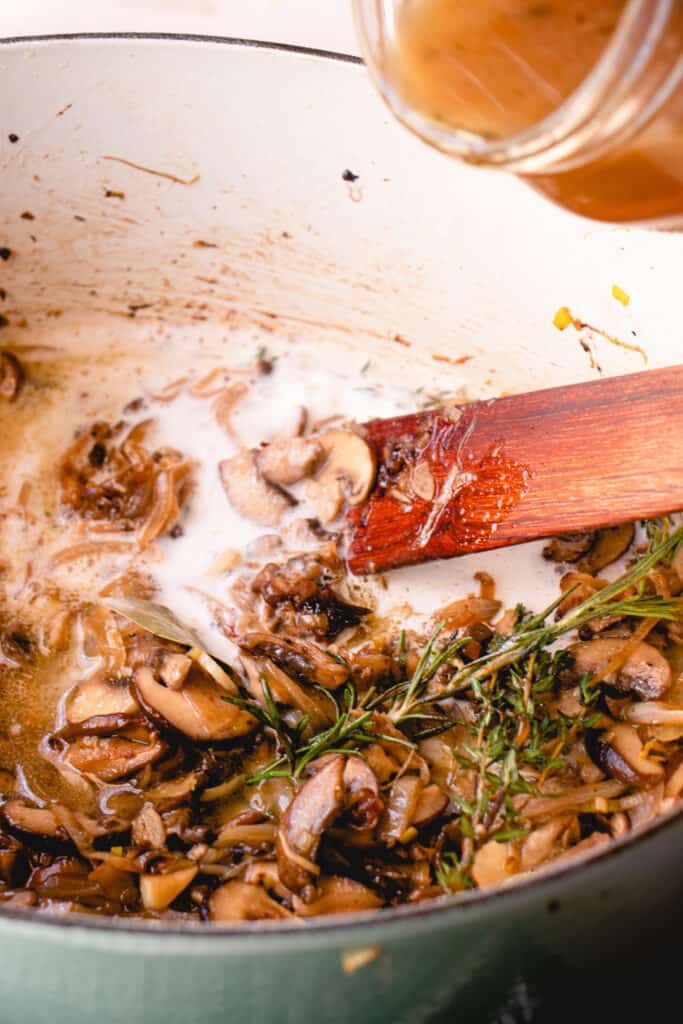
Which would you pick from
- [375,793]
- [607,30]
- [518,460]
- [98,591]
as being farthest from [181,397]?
[607,30]

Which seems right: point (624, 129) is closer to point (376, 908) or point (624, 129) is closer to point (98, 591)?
point (376, 908)

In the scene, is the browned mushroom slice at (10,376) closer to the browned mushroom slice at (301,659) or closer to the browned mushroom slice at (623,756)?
the browned mushroom slice at (301,659)

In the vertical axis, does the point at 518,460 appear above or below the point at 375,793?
above

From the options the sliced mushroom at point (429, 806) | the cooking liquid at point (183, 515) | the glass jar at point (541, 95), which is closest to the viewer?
the glass jar at point (541, 95)

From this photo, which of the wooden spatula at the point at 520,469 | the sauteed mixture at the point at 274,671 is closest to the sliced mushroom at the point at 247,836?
the sauteed mixture at the point at 274,671

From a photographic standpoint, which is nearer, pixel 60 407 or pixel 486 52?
pixel 486 52

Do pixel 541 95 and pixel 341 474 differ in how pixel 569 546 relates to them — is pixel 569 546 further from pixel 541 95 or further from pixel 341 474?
pixel 541 95

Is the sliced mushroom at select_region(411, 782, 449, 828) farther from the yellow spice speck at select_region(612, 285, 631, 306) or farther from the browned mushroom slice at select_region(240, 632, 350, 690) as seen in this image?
the yellow spice speck at select_region(612, 285, 631, 306)
